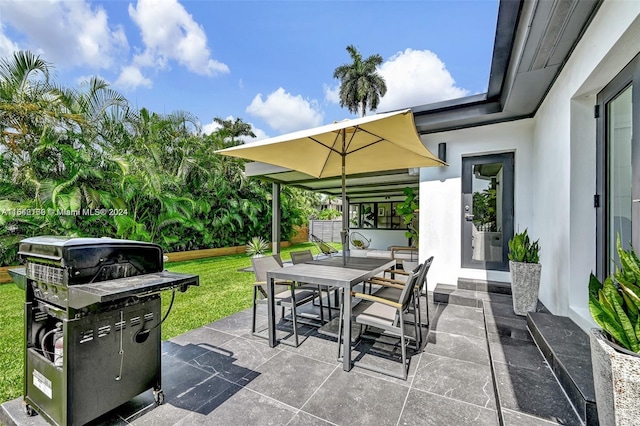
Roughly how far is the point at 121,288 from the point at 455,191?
17.7ft

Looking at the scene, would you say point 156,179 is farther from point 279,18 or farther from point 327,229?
point 327,229

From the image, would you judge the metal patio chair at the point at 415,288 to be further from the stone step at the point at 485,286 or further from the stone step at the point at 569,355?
the stone step at the point at 485,286

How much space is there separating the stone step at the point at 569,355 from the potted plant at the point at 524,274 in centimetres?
28

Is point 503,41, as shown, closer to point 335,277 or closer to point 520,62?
point 520,62

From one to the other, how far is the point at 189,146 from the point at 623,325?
1269cm

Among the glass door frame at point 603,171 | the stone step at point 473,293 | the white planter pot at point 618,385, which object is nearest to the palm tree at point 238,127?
the stone step at point 473,293

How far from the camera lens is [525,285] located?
370 centimetres

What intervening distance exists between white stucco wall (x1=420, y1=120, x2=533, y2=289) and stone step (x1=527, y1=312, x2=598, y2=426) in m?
2.01

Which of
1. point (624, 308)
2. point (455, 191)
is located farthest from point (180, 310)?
point (455, 191)

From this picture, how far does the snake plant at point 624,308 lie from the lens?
1437 mm

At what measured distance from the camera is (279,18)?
7.65 metres

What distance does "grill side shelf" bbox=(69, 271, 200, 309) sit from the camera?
1.65m

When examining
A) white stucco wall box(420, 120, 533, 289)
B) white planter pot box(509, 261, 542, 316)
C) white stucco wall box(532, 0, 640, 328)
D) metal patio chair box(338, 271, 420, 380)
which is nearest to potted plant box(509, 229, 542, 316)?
white planter pot box(509, 261, 542, 316)

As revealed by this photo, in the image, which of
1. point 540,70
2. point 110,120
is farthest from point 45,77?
point 540,70
